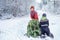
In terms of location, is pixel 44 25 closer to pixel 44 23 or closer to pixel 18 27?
pixel 44 23

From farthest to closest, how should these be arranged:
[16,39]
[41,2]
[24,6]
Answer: [24,6]
[41,2]
[16,39]

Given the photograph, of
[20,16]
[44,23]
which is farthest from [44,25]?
[20,16]

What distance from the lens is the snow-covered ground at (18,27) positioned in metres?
2.13

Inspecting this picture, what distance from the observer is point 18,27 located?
2.19 metres

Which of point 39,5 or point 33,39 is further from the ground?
point 39,5

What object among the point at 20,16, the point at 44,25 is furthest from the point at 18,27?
the point at 44,25

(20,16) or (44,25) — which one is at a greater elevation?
(20,16)

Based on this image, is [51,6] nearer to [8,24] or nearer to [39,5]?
[39,5]

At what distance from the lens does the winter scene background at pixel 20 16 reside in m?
2.16

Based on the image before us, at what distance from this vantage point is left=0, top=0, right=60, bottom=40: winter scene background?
2.16 m

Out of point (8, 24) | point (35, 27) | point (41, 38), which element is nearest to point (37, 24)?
point (35, 27)

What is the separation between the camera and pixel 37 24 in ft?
7.32

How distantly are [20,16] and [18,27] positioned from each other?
0.13m

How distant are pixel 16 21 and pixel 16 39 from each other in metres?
0.22
